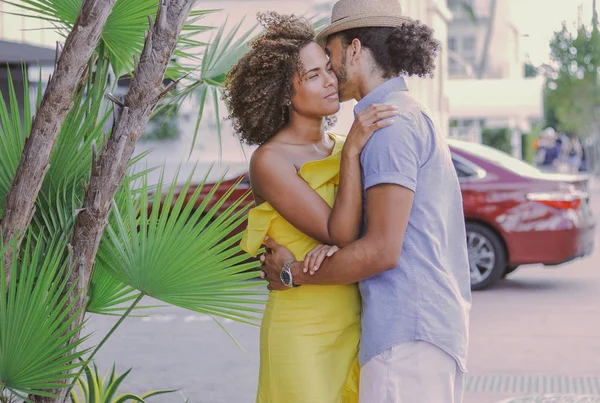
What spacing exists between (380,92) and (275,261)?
55 centimetres

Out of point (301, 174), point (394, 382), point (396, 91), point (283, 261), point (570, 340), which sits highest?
point (396, 91)

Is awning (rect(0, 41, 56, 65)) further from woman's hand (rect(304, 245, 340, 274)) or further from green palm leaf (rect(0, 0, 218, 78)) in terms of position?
woman's hand (rect(304, 245, 340, 274))

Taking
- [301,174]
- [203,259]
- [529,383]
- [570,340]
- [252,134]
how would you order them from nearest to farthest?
[301,174] < [252,134] < [203,259] < [529,383] < [570,340]

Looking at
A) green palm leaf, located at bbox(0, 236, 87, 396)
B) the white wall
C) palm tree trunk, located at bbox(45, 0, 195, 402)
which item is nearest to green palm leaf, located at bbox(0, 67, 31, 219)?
palm tree trunk, located at bbox(45, 0, 195, 402)

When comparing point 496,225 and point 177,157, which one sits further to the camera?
point 177,157

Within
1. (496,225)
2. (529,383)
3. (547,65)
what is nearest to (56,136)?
(529,383)

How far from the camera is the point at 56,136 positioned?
11.6ft

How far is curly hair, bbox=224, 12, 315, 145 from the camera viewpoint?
3215mm

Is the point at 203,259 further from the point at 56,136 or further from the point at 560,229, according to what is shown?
the point at 560,229

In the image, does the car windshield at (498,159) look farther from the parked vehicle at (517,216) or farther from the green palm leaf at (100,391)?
the green palm leaf at (100,391)

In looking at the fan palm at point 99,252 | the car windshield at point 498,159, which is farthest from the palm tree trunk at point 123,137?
the car windshield at point 498,159

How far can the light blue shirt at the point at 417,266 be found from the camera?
2.81 metres

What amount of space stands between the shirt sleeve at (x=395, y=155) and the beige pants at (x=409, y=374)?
16.6 inches

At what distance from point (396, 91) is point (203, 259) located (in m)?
0.97
